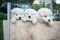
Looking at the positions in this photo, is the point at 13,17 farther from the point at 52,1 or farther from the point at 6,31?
the point at 52,1

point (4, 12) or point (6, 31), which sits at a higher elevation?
point (4, 12)

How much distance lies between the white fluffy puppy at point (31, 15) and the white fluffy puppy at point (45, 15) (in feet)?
0.46

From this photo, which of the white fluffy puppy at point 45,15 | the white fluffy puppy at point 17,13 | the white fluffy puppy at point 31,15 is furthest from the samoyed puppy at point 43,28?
the white fluffy puppy at point 17,13

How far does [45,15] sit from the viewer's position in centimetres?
781

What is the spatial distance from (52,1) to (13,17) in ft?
3.77

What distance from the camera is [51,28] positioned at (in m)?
7.99

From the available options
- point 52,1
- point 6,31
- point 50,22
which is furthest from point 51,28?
point 6,31

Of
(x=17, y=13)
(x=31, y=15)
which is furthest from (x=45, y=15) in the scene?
(x=17, y=13)

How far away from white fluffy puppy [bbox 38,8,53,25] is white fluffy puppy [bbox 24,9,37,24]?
14cm

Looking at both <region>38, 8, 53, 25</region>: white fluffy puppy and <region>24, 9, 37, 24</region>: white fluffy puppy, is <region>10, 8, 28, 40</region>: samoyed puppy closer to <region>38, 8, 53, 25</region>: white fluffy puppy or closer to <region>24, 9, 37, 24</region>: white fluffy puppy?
<region>24, 9, 37, 24</region>: white fluffy puppy

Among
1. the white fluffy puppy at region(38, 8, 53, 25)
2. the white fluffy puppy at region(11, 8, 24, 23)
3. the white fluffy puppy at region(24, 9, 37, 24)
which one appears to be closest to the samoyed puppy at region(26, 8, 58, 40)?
the white fluffy puppy at region(38, 8, 53, 25)

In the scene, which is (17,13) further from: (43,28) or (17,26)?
(43,28)

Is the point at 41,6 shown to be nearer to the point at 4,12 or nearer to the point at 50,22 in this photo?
the point at 50,22

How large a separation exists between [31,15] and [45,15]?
1.24 ft
